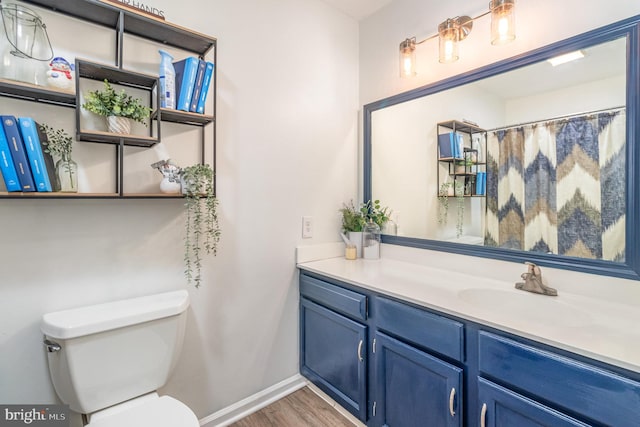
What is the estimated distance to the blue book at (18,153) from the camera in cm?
99

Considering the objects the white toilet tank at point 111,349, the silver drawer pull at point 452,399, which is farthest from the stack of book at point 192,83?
the silver drawer pull at point 452,399

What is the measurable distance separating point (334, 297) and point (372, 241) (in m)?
0.56

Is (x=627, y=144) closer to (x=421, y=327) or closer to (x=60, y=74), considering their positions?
(x=421, y=327)

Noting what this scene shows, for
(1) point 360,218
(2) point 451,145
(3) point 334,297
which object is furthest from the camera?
(1) point 360,218

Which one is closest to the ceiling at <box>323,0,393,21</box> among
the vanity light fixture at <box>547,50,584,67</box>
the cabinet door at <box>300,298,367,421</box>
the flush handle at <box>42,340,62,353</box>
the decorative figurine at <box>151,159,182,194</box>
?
the vanity light fixture at <box>547,50,584,67</box>

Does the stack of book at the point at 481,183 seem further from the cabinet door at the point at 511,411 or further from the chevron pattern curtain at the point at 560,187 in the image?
the cabinet door at the point at 511,411

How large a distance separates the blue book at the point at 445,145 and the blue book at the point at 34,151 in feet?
6.13

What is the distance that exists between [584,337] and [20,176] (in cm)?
185

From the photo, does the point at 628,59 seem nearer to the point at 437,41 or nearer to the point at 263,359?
the point at 437,41

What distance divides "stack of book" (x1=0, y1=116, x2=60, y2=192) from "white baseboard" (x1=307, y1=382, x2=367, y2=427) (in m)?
1.76

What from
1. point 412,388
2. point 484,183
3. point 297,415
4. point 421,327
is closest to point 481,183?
point 484,183

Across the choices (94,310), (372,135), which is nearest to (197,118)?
(94,310)

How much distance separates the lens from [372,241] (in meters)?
→ 2.07

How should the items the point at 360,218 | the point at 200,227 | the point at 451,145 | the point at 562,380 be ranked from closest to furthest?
the point at 562,380 → the point at 200,227 → the point at 451,145 → the point at 360,218
